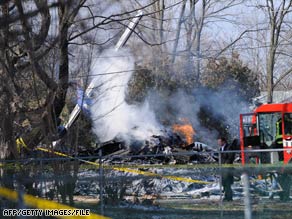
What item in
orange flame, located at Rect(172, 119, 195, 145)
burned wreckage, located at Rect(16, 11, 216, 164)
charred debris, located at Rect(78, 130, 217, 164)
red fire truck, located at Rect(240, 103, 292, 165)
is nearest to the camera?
red fire truck, located at Rect(240, 103, 292, 165)

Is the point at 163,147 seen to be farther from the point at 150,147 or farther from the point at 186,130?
the point at 186,130

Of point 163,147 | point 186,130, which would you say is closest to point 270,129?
point 163,147

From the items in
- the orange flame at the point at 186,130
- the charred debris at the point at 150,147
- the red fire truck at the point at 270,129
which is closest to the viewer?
the red fire truck at the point at 270,129

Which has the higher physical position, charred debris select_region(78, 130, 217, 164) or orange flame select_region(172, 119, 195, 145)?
orange flame select_region(172, 119, 195, 145)

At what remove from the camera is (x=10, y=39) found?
35.8 ft

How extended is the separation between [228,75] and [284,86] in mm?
19557

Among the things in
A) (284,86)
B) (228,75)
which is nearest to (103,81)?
(228,75)

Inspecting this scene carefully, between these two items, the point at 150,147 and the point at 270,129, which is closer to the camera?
the point at 270,129

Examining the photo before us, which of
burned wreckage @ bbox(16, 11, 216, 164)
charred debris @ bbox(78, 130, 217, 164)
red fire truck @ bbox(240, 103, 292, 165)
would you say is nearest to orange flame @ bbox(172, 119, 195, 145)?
burned wreckage @ bbox(16, 11, 216, 164)

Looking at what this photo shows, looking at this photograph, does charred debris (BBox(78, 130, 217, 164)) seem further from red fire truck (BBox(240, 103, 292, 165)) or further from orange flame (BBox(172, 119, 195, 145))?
red fire truck (BBox(240, 103, 292, 165))

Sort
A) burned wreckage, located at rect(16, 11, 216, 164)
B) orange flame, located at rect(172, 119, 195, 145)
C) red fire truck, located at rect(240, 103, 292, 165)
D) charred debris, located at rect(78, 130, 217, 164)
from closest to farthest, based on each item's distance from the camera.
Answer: red fire truck, located at rect(240, 103, 292, 165) < burned wreckage, located at rect(16, 11, 216, 164) < charred debris, located at rect(78, 130, 217, 164) < orange flame, located at rect(172, 119, 195, 145)

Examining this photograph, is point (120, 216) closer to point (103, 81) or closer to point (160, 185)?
point (160, 185)

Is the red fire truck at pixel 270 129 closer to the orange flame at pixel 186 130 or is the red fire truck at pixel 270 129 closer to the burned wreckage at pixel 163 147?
the burned wreckage at pixel 163 147

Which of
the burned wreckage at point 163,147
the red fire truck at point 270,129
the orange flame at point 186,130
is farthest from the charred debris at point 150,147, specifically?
the red fire truck at point 270,129
